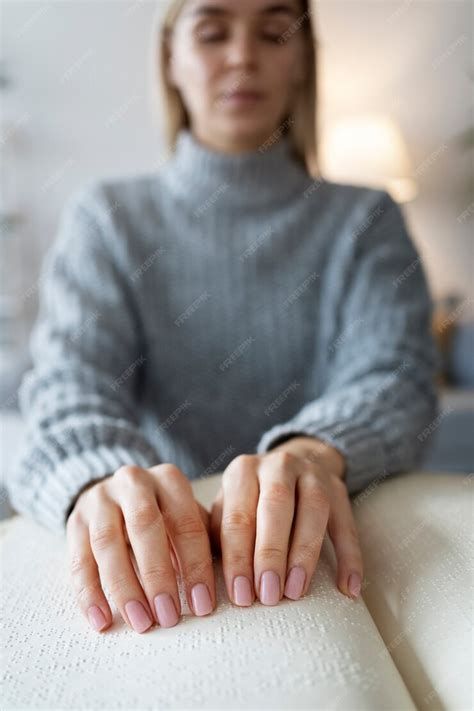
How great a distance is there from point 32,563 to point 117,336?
341 millimetres

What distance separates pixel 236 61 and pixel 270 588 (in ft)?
1.94

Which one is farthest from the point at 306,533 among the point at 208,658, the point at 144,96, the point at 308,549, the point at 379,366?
the point at 144,96

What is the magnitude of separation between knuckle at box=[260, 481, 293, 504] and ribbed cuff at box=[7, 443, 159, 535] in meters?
0.12

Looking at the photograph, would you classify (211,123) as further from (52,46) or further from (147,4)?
(52,46)

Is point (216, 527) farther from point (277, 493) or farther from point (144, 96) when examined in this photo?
point (144, 96)

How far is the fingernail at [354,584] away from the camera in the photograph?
33 cm

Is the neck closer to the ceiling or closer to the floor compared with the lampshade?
closer to the ceiling

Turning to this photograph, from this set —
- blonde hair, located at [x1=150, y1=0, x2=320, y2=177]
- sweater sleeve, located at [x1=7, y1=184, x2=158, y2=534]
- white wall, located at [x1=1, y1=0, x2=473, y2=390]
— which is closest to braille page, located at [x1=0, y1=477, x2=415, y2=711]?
sweater sleeve, located at [x1=7, y1=184, x2=158, y2=534]

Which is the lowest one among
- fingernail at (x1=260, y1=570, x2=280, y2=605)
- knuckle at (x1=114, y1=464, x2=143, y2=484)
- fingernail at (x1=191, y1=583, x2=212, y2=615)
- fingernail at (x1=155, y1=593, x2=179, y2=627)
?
fingernail at (x1=260, y1=570, x2=280, y2=605)

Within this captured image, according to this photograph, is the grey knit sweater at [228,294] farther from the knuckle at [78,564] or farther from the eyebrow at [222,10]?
the knuckle at [78,564]

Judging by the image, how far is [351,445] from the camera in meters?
0.47

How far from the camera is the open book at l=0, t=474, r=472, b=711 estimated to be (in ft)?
0.82

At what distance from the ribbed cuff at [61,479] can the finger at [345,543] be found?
0.15m

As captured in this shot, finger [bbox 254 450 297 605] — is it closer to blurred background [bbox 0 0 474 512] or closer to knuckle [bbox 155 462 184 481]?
knuckle [bbox 155 462 184 481]
